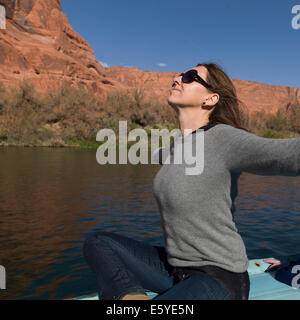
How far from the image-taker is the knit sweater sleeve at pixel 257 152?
147 centimetres

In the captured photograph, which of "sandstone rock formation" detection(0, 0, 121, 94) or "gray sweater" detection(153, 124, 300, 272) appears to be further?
"sandstone rock formation" detection(0, 0, 121, 94)

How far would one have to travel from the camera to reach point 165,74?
17988 centimetres

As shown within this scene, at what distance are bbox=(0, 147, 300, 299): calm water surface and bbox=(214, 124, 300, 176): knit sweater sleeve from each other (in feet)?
10.6

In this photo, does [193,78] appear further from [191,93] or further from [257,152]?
[257,152]

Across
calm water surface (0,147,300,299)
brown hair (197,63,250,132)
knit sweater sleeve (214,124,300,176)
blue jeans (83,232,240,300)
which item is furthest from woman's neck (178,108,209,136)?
calm water surface (0,147,300,299)

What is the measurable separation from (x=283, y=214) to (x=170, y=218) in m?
7.78

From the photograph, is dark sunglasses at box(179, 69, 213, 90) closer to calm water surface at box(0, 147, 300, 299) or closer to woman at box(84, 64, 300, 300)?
woman at box(84, 64, 300, 300)

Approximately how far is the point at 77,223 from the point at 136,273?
5.77 metres

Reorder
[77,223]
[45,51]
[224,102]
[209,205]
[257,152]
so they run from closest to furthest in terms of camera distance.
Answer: [257,152], [209,205], [224,102], [77,223], [45,51]

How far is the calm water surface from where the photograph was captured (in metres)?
4.60

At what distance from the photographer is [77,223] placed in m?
7.71

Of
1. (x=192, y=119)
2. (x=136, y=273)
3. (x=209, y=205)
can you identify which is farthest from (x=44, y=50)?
(x=209, y=205)

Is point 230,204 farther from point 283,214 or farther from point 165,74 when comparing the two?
point 165,74
